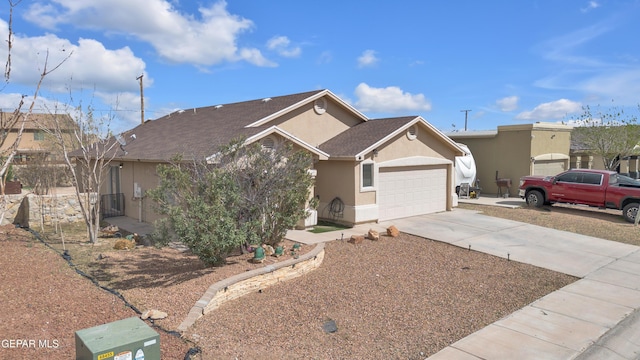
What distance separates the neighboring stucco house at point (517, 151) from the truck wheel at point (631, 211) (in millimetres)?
7318

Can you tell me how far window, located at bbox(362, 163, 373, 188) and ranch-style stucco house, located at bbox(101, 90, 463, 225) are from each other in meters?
0.03

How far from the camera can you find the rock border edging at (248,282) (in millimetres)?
6773

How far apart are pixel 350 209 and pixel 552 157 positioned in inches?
659

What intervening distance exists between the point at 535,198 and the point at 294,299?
15.9m

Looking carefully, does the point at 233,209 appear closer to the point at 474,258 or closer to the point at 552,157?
the point at 474,258

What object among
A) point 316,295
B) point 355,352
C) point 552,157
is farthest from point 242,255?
point 552,157

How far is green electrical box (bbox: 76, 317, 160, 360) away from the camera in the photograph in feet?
12.8

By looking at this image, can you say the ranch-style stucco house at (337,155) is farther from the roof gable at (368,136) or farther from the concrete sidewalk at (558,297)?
the concrete sidewalk at (558,297)

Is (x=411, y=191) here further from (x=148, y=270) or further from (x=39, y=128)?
(x=39, y=128)

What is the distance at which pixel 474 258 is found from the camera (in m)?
10.8

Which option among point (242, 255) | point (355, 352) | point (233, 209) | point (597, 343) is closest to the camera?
point (355, 352)

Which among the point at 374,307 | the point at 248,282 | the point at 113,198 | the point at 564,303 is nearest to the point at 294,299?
the point at 248,282

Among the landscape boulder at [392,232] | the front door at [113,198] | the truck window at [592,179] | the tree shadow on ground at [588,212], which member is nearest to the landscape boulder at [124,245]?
the front door at [113,198]

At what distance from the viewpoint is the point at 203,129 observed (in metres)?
16.8
